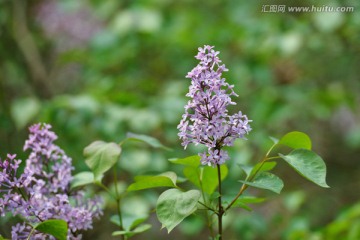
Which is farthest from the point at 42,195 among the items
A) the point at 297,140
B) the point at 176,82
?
the point at 176,82

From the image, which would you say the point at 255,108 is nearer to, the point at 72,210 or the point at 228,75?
the point at 228,75

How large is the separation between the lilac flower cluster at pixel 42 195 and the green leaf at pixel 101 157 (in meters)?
0.05

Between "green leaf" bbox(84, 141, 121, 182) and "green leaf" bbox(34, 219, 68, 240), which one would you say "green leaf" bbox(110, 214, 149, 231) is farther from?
"green leaf" bbox(34, 219, 68, 240)

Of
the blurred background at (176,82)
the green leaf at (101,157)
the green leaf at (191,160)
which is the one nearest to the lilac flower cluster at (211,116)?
the green leaf at (191,160)

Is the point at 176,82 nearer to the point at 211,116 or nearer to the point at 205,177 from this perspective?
the point at 205,177

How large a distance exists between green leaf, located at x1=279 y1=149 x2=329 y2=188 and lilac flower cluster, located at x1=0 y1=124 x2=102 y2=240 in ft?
1.20

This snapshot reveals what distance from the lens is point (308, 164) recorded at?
805mm

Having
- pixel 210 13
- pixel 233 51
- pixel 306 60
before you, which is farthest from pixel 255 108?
pixel 210 13

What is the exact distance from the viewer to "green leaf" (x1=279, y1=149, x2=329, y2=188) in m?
0.78

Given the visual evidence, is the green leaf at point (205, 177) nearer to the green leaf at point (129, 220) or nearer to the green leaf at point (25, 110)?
the green leaf at point (129, 220)

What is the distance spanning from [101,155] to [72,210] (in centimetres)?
12

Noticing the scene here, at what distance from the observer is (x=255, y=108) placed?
265cm

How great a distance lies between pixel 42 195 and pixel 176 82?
1.98m

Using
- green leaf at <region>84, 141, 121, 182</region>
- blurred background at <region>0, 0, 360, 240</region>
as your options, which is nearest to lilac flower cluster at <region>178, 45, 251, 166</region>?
green leaf at <region>84, 141, 121, 182</region>
